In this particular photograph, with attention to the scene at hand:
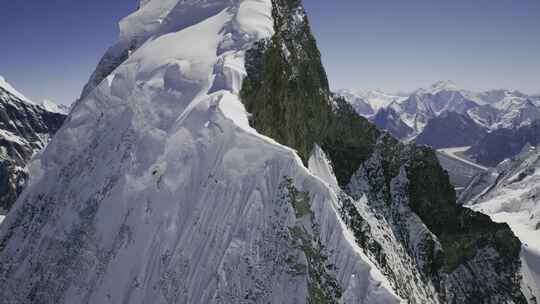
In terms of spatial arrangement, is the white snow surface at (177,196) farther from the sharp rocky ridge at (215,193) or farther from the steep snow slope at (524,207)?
the steep snow slope at (524,207)

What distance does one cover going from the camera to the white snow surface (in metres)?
19.4

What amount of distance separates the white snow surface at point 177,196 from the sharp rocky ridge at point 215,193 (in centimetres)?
10

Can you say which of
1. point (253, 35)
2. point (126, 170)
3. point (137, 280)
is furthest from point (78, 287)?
point (253, 35)

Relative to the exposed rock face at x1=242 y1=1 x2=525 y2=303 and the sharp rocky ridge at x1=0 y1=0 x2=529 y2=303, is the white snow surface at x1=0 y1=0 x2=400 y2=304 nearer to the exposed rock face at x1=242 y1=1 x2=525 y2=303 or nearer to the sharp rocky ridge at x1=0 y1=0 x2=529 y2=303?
the sharp rocky ridge at x1=0 y1=0 x2=529 y2=303

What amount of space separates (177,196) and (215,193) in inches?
108

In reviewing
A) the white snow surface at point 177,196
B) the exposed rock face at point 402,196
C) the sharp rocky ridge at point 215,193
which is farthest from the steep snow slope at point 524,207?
the white snow surface at point 177,196

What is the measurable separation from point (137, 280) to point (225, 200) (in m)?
6.81

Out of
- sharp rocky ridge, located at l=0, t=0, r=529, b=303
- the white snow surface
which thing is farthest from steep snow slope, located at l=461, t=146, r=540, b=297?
the white snow surface

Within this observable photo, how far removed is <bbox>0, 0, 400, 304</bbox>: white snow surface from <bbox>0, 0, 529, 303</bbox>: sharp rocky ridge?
4.0 inches

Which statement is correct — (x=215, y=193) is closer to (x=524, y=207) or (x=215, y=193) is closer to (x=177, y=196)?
(x=177, y=196)

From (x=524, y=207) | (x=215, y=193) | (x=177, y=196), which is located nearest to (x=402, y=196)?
(x=215, y=193)

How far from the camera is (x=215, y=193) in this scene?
21.9 meters

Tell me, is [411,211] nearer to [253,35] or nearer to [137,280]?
[253,35]

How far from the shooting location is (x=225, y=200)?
21406mm
